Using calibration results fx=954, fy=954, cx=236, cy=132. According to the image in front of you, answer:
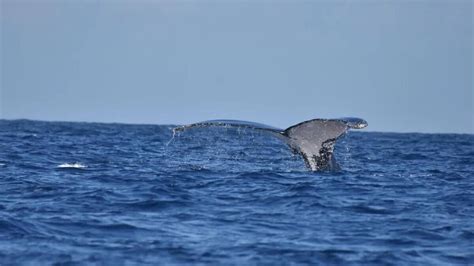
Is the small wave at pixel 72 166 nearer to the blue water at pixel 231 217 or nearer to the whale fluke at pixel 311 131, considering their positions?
the blue water at pixel 231 217

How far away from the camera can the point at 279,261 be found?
9492 mm

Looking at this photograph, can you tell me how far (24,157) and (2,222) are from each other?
11075 millimetres

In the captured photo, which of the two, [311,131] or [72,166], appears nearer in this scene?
[311,131]

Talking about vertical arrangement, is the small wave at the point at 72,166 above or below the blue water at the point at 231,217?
above

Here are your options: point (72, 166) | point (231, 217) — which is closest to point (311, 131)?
point (231, 217)

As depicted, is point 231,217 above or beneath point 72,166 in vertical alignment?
beneath

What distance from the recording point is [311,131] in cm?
1470

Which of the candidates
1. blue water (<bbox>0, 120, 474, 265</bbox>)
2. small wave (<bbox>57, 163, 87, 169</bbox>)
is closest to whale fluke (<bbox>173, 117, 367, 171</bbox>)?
blue water (<bbox>0, 120, 474, 265</bbox>)

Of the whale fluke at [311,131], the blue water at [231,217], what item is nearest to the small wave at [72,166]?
the blue water at [231,217]

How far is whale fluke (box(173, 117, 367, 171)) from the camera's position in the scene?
13.6 meters

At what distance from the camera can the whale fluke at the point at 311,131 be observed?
44.7 feet

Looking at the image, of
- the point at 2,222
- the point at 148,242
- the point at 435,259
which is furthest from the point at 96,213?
the point at 435,259

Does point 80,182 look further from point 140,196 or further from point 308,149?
point 308,149

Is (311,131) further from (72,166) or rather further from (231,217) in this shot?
(72,166)
